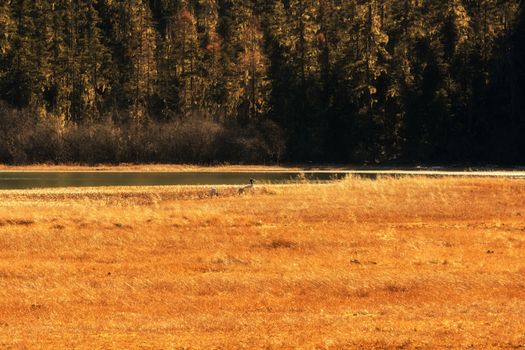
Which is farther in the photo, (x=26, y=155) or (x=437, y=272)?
(x=26, y=155)

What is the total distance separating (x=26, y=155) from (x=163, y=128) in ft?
53.5

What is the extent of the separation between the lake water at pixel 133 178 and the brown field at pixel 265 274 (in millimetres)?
19005

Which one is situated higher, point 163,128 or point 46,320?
point 163,128

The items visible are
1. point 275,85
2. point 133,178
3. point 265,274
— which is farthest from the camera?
point 275,85

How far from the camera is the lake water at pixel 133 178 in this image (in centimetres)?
6153

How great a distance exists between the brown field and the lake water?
19005 mm

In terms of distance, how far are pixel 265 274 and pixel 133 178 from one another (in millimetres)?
49555

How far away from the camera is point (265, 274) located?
72.0ft

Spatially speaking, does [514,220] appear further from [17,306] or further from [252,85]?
[252,85]

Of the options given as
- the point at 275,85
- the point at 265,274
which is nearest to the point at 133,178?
the point at 275,85

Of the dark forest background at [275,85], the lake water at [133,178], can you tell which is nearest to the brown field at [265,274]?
the lake water at [133,178]

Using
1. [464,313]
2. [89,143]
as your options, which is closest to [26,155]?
[89,143]

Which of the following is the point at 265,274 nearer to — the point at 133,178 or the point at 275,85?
the point at 133,178

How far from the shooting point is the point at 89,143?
91.6 m
